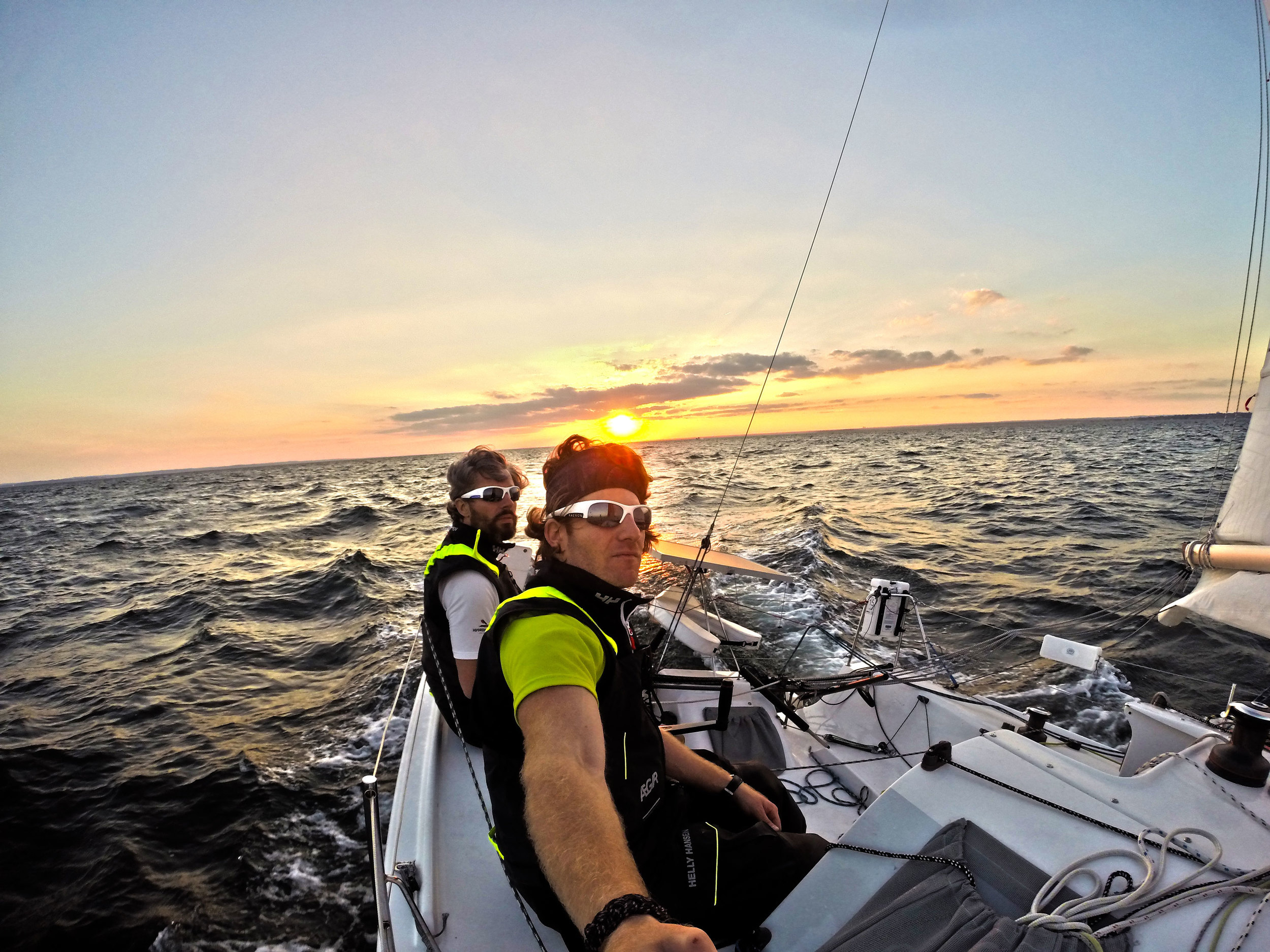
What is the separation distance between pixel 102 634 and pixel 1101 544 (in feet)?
69.5

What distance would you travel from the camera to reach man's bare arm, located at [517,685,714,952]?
91 centimetres

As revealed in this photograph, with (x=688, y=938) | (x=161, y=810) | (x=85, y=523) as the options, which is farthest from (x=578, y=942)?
(x=85, y=523)

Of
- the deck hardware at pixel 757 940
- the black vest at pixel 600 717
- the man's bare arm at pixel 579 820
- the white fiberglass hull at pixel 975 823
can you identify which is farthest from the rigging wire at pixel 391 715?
the deck hardware at pixel 757 940

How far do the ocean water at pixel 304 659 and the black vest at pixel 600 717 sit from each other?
299 cm

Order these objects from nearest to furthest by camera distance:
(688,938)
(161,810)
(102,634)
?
(688,938) < (161,810) < (102,634)

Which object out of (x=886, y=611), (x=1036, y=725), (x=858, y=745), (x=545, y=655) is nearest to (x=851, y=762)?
(x=858, y=745)

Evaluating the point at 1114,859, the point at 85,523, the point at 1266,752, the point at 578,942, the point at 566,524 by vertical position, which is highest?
the point at 566,524

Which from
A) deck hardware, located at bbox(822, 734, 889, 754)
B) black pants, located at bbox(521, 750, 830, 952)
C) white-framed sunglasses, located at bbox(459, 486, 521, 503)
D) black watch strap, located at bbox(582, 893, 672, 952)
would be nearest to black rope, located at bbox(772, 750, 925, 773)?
deck hardware, located at bbox(822, 734, 889, 754)

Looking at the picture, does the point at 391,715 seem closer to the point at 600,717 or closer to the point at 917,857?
the point at 600,717

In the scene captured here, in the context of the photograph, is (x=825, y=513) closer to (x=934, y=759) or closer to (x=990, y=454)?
(x=934, y=759)

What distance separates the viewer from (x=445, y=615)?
2941mm

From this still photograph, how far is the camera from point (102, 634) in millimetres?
10156

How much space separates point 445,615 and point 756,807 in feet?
5.79

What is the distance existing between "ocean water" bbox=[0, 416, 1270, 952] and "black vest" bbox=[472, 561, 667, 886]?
9.80 feet
